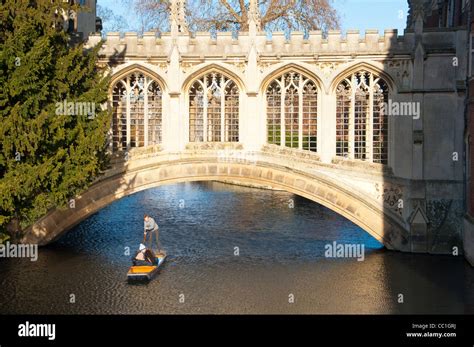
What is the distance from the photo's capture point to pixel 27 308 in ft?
53.6

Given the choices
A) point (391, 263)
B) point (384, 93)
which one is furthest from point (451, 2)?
point (391, 263)

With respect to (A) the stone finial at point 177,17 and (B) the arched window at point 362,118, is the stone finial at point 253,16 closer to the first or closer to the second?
(A) the stone finial at point 177,17

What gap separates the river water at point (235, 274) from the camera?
16.9 metres

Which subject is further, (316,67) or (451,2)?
(451,2)

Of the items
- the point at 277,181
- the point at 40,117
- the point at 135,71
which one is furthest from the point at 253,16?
the point at 40,117

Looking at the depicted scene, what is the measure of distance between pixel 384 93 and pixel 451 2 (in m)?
5.28

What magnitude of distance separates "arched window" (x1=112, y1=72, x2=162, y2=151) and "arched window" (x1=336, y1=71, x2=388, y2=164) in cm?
629

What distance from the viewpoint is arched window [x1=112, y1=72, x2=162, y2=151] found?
2302 cm

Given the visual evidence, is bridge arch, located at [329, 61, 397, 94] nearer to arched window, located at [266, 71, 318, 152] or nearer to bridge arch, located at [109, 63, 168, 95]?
arched window, located at [266, 71, 318, 152]

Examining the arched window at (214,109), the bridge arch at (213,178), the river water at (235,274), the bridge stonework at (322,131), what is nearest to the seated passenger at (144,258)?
the river water at (235,274)

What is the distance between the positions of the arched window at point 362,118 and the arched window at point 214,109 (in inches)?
141

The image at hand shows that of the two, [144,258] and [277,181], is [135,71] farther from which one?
[144,258]
